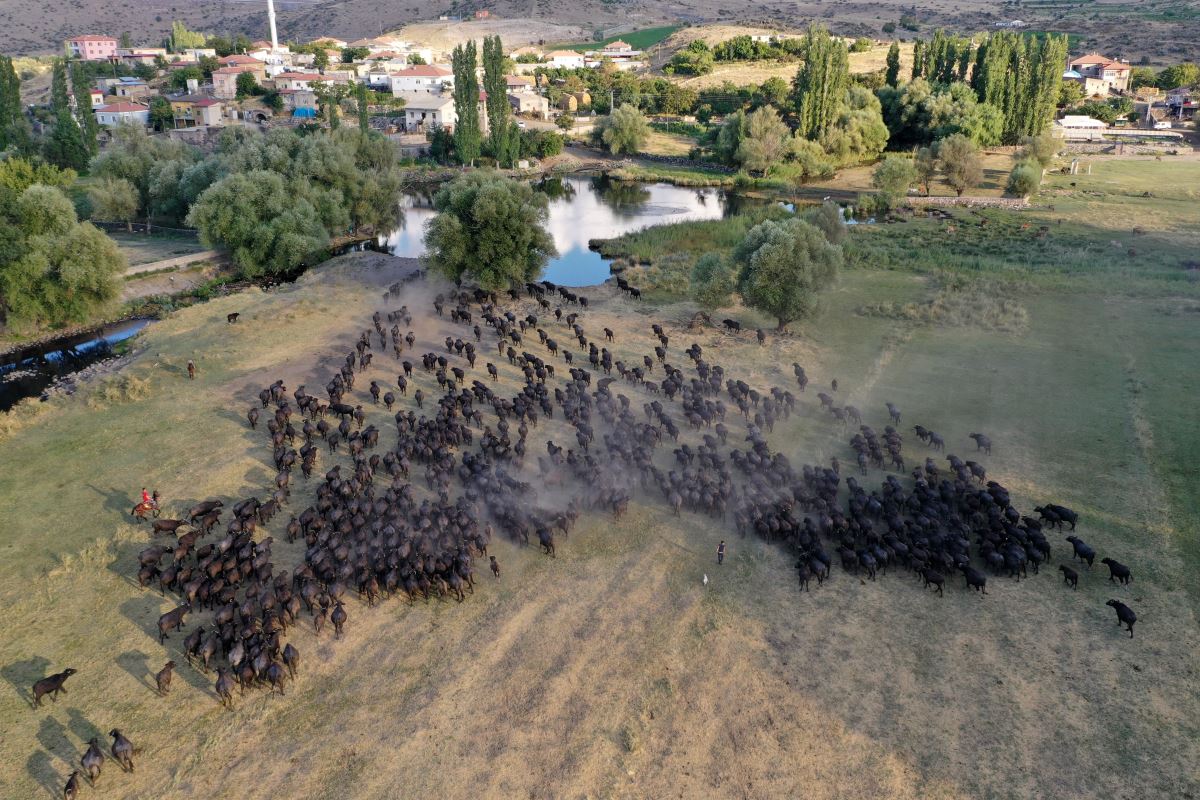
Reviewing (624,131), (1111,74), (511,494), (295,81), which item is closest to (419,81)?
(295,81)

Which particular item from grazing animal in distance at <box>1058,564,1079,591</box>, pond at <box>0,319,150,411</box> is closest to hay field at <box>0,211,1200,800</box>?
grazing animal in distance at <box>1058,564,1079,591</box>

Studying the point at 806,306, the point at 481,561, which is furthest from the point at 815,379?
the point at 481,561

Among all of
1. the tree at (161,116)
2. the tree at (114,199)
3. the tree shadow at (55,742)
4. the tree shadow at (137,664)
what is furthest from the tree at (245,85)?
the tree shadow at (55,742)

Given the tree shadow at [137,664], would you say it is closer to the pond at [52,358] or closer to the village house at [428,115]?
the pond at [52,358]

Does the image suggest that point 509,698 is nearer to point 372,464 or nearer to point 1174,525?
point 372,464

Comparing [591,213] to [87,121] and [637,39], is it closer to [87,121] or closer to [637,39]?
[87,121]

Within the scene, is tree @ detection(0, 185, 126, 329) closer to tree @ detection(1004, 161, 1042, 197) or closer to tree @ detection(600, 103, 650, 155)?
tree @ detection(1004, 161, 1042, 197)
